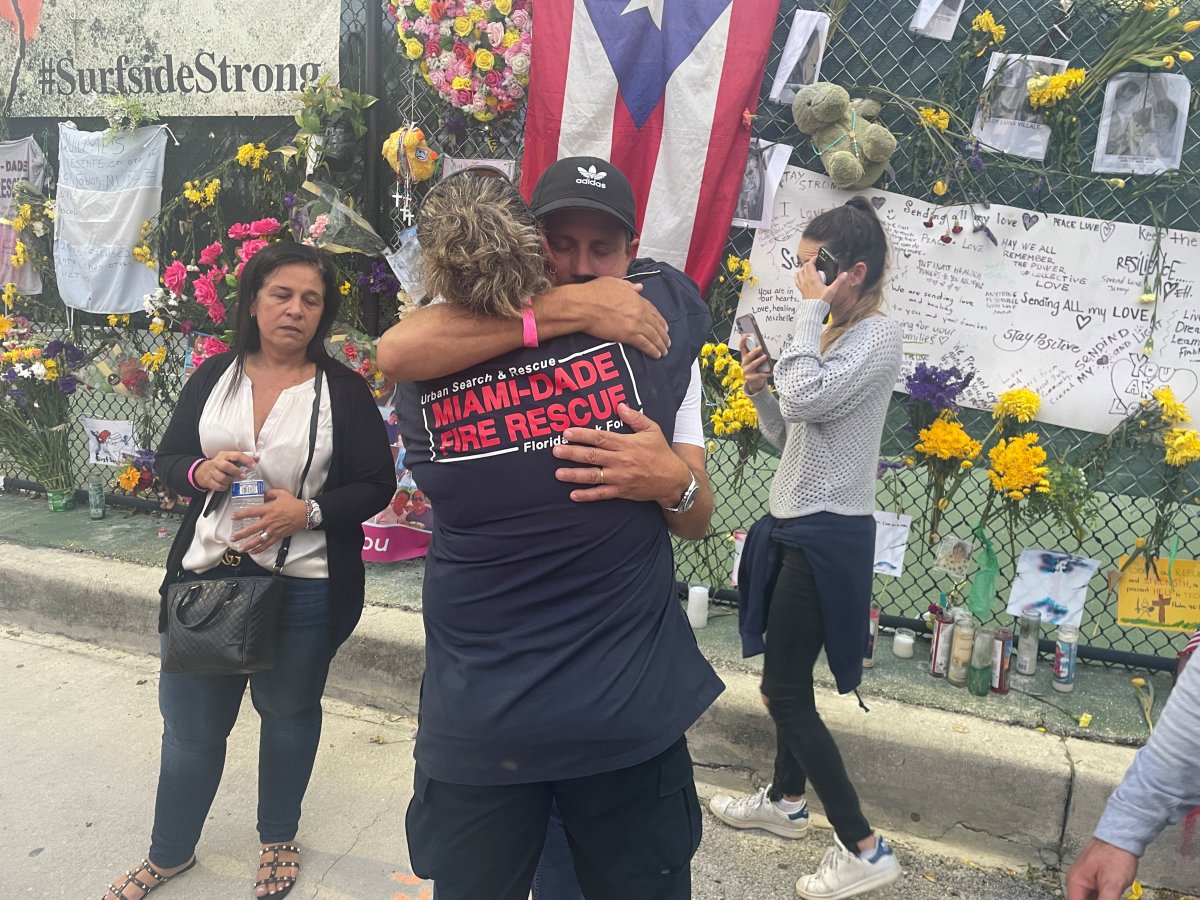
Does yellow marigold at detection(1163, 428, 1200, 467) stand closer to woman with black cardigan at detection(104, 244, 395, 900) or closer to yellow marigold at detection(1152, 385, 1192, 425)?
yellow marigold at detection(1152, 385, 1192, 425)

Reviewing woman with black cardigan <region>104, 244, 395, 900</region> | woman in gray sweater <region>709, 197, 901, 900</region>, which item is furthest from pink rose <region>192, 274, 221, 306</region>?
woman in gray sweater <region>709, 197, 901, 900</region>

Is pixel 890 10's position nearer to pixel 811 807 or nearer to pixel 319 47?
pixel 319 47

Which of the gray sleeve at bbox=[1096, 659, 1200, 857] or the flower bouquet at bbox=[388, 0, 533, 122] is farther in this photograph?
the flower bouquet at bbox=[388, 0, 533, 122]

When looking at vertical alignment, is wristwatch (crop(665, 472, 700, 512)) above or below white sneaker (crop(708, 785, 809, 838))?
above

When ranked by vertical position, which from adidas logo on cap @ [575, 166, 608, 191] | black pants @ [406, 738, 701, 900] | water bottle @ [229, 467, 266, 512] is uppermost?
adidas logo on cap @ [575, 166, 608, 191]

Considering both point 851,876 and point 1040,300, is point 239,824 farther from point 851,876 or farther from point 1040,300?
point 1040,300

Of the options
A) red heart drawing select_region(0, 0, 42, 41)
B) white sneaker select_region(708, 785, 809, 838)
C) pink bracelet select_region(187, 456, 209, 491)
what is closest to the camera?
pink bracelet select_region(187, 456, 209, 491)

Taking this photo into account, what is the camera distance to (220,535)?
2.43 metres

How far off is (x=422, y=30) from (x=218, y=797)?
344 cm

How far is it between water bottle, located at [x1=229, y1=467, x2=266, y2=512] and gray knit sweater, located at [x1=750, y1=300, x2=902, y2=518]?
153cm

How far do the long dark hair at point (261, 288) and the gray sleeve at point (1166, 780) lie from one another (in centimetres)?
228

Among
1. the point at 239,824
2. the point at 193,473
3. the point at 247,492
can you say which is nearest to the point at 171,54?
the point at 193,473

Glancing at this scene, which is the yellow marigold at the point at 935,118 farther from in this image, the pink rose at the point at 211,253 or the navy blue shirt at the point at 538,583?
the pink rose at the point at 211,253

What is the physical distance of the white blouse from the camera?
96.0 inches
